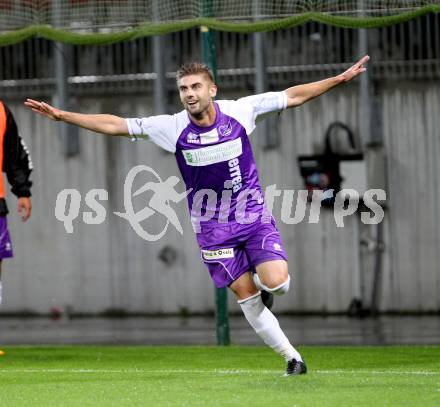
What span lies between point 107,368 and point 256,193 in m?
2.55

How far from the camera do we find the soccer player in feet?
29.1

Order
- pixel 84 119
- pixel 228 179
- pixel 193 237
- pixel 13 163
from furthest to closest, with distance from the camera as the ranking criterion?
pixel 193 237 < pixel 13 163 < pixel 228 179 < pixel 84 119

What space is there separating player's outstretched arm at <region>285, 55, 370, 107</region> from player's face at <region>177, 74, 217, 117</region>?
586 millimetres

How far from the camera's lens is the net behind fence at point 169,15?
12844 mm

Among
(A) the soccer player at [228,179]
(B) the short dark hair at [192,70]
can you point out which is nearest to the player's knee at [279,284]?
(A) the soccer player at [228,179]

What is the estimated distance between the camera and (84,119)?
8844 mm

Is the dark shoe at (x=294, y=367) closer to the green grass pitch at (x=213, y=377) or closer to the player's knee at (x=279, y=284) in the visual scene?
the green grass pitch at (x=213, y=377)

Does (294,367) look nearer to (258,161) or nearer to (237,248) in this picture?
(237,248)

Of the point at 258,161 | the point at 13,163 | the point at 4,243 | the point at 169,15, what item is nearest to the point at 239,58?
the point at 258,161

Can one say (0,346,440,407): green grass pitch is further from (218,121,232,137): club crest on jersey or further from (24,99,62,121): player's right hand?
(24,99,62,121): player's right hand

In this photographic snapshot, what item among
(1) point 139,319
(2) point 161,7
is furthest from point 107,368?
(1) point 139,319

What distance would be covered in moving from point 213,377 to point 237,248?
1.04 metres

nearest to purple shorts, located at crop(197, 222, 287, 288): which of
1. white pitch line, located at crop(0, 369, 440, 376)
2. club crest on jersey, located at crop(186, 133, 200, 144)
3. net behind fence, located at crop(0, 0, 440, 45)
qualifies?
club crest on jersey, located at crop(186, 133, 200, 144)

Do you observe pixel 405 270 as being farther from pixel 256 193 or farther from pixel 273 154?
pixel 256 193
